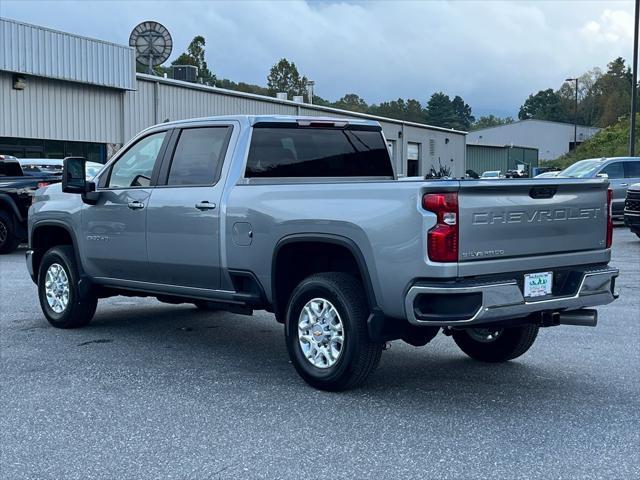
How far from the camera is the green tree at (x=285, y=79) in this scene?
11200 cm

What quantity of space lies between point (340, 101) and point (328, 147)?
146 meters

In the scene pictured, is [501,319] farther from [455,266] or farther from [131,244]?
[131,244]

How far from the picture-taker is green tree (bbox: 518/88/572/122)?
6127 inches

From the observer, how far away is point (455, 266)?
17.4ft

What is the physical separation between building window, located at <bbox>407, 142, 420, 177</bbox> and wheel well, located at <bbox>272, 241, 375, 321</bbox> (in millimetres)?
43987

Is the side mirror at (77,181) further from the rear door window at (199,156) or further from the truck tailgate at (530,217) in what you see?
the truck tailgate at (530,217)

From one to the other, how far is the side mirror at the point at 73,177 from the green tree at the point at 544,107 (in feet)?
504

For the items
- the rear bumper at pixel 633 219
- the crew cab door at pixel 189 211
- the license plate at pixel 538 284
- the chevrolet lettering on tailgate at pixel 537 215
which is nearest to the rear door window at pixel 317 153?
the crew cab door at pixel 189 211

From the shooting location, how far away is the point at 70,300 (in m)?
8.41

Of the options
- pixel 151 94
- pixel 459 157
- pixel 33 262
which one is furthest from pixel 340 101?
pixel 33 262

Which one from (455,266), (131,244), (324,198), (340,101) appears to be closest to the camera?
(455,266)

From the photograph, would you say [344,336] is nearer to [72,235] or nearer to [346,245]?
[346,245]

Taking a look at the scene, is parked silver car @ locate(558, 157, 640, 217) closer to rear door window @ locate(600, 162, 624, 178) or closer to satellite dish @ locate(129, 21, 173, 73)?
rear door window @ locate(600, 162, 624, 178)

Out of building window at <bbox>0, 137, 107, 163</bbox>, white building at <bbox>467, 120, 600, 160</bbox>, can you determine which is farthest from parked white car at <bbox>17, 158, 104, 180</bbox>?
white building at <bbox>467, 120, 600, 160</bbox>
